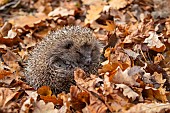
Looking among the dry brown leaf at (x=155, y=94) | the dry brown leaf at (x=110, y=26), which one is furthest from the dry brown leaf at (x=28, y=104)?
the dry brown leaf at (x=110, y=26)

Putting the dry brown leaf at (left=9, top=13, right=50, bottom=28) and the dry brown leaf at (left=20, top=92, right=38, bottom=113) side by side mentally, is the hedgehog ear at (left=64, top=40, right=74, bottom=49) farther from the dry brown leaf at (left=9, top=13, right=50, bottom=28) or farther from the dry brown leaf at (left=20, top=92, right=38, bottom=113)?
the dry brown leaf at (left=9, top=13, right=50, bottom=28)

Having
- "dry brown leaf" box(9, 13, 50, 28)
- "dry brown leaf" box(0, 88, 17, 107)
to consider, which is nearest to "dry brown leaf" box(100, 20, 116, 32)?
"dry brown leaf" box(9, 13, 50, 28)

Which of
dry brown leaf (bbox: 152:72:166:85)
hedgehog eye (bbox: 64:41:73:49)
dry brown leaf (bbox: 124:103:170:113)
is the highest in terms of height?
hedgehog eye (bbox: 64:41:73:49)

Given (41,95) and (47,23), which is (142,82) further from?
(47,23)

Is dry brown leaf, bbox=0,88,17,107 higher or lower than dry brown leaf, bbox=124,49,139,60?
higher

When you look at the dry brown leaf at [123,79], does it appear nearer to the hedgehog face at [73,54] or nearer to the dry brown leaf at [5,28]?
the hedgehog face at [73,54]

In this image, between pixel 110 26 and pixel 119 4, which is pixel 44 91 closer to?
pixel 110 26

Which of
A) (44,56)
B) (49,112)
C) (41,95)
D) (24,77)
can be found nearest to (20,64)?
(24,77)

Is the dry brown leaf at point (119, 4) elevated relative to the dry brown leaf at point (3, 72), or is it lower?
lower

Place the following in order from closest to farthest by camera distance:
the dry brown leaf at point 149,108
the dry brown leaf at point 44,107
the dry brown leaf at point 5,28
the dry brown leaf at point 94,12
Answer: the dry brown leaf at point 149,108 < the dry brown leaf at point 44,107 < the dry brown leaf at point 5,28 < the dry brown leaf at point 94,12
